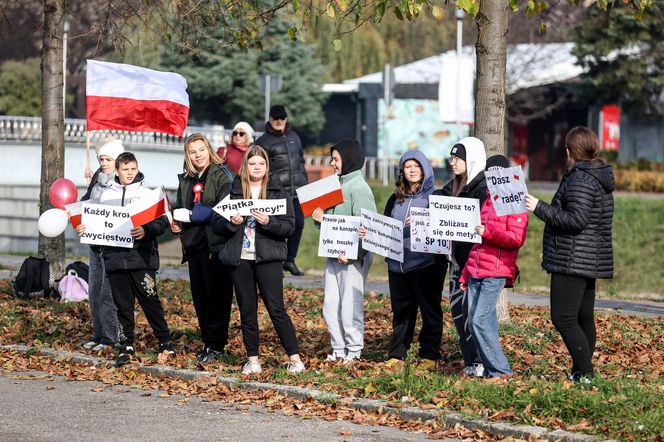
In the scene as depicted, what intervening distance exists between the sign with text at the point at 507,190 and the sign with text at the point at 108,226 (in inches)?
132

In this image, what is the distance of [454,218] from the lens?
10023 millimetres

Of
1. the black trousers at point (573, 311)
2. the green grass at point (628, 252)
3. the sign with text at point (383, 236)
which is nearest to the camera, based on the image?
the black trousers at point (573, 311)

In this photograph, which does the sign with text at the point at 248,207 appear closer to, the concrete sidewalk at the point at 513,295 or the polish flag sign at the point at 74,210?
the polish flag sign at the point at 74,210

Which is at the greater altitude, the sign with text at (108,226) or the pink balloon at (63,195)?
the pink balloon at (63,195)

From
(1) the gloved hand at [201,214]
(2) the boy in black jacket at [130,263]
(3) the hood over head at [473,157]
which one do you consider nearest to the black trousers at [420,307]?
(3) the hood over head at [473,157]

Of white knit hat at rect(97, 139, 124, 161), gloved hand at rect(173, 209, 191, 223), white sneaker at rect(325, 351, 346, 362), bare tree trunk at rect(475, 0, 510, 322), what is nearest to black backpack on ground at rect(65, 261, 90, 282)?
white knit hat at rect(97, 139, 124, 161)

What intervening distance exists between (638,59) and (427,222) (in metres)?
33.6

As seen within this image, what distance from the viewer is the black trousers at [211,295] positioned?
11453 millimetres

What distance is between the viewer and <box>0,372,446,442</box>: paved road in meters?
8.57

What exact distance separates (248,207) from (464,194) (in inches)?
66.4

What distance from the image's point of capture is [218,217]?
10695mm

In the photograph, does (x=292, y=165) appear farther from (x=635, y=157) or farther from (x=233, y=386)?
(x=635, y=157)

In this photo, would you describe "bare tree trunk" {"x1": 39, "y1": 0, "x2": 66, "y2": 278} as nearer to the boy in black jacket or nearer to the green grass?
the boy in black jacket

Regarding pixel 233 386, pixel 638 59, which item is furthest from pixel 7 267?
pixel 638 59
